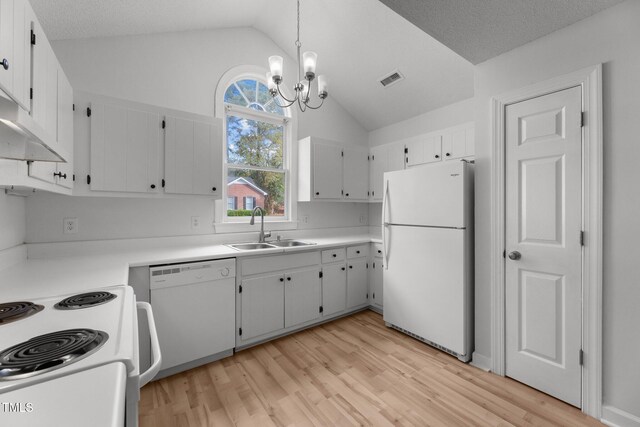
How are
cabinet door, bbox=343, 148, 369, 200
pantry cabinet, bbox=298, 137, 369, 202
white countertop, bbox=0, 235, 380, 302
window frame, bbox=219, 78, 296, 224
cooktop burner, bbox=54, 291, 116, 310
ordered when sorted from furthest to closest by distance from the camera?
1. cabinet door, bbox=343, 148, 369, 200
2. pantry cabinet, bbox=298, 137, 369, 202
3. window frame, bbox=219, 78, 296, 224
4. white countertop, bbox=0, 235, 380, 302
5. cooktop burner, bbox=54, 291, 116, 310

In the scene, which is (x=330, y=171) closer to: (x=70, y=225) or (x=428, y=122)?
(x=428, y=122)

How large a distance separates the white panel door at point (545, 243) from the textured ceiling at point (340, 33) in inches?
48.7

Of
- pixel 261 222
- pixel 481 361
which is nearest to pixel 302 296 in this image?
pixel 261 222

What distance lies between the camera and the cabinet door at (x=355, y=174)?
12.5ft

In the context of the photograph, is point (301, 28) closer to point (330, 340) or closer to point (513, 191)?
point (513, 191)

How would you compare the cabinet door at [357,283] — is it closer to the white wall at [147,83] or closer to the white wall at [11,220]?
the white wall at [147,83]

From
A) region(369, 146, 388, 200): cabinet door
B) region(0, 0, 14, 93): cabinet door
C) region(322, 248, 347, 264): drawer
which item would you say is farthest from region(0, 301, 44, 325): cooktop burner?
region(369, 146, 388, 200): cabinet door

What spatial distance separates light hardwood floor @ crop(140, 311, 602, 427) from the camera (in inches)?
69.5

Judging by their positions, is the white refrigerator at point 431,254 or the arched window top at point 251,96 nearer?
the white refrigerator at point 431,254

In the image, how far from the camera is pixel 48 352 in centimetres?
78

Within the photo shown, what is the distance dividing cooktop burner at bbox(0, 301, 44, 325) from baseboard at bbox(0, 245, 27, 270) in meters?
0.97

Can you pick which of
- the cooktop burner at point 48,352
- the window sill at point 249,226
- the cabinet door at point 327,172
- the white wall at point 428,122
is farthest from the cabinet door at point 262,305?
the white wall at point 428,122

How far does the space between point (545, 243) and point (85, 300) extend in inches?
104

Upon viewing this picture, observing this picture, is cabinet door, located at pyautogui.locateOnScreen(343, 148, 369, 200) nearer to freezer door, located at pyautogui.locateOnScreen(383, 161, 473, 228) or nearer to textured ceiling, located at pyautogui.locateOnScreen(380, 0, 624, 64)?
freezer door, located at pyautogui.locateOnScreen(383, 161, 473, 228)
